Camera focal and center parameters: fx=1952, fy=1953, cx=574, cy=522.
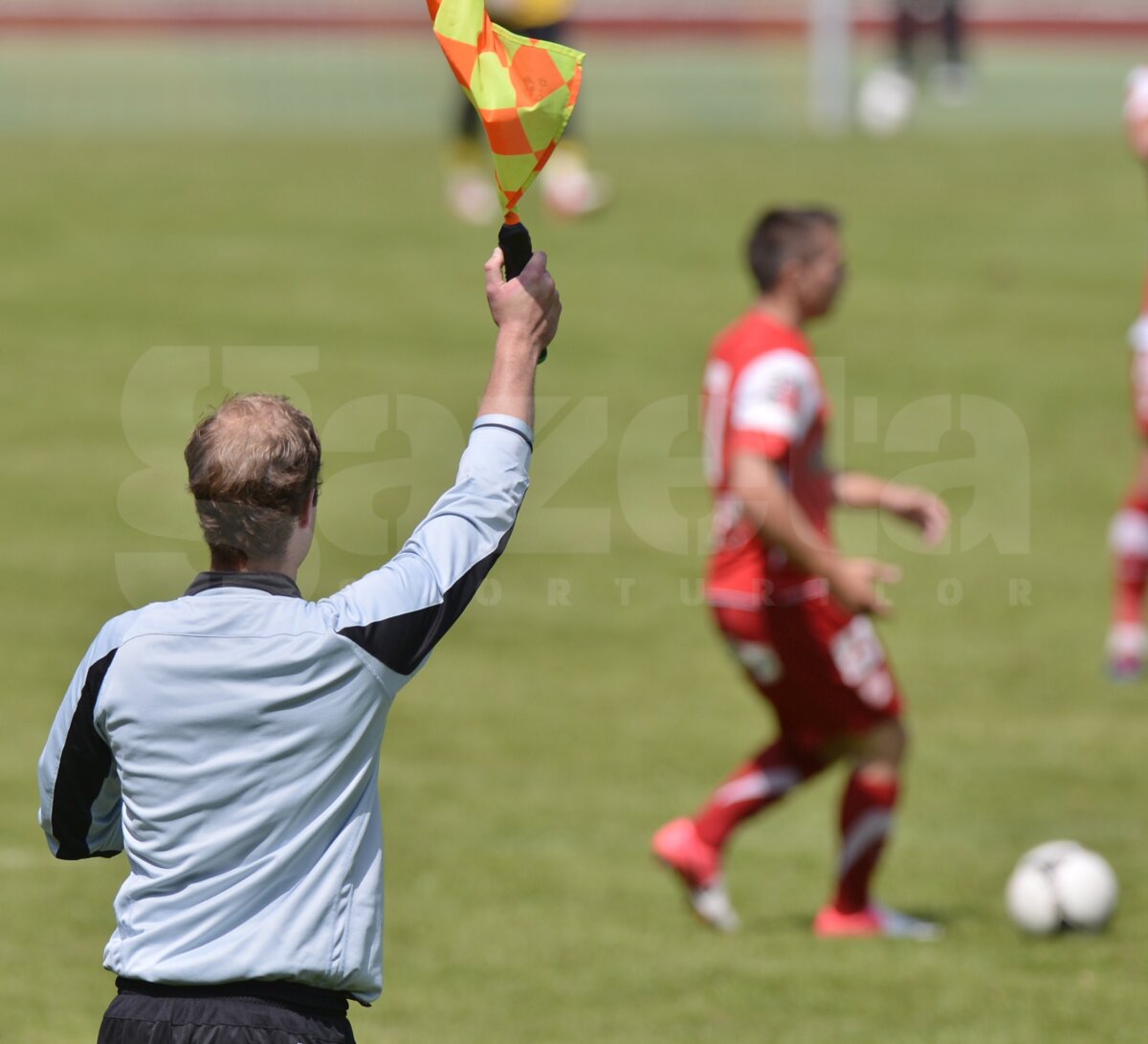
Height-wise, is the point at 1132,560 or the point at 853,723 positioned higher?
the point at 1132,560

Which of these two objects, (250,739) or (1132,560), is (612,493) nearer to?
(1132,560)

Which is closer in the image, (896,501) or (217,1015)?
(217,1015)

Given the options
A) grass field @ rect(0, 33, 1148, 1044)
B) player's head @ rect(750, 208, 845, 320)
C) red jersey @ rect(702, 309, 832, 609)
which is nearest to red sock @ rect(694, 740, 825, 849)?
grass field @ rect(0, 33, 1148, 1044)

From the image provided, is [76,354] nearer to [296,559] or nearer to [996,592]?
[996,592]

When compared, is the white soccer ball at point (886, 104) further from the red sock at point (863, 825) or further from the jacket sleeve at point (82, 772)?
the jacket sleeve at point (82, 772)

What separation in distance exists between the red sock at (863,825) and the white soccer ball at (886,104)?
19100mm

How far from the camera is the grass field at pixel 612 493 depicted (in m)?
6.68

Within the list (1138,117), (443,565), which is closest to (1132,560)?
(1138,117)

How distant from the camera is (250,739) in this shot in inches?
135

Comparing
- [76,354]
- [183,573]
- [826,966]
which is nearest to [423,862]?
[826,966]

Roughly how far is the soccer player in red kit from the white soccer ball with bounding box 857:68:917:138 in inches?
730

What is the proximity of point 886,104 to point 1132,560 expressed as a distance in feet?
52.9

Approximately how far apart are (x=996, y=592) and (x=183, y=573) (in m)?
5.14

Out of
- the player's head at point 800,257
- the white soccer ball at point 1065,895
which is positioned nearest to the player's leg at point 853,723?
the white soccer ball at point 1065,895
